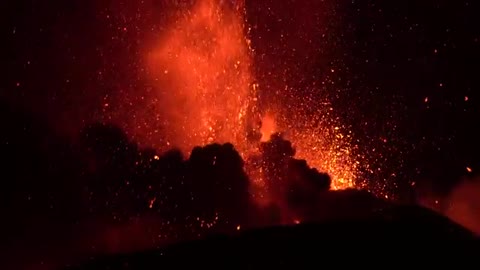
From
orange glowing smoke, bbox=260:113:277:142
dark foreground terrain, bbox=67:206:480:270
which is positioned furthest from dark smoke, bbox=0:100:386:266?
dark foreground terrain, bbox=67:206:480:270

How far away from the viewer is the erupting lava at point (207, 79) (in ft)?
34.3

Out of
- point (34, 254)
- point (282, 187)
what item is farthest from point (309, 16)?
point (34, 254)

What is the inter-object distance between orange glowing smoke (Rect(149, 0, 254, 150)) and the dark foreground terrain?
20.4 ft

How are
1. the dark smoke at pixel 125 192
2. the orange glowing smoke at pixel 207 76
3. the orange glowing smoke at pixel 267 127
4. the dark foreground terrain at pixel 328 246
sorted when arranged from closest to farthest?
the dark foreground terrain at pixel 328 246 → the dark smoke at pixel 125 192 → the orange glowing smoke at pixel 207 76 → the orange glowing smoke at pixel 267 127

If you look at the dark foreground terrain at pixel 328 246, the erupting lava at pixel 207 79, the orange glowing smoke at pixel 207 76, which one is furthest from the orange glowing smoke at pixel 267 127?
the dark foreground terrain at pixel 328 246

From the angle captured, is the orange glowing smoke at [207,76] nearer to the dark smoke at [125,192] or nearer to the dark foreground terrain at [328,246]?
the dark smoke at [125,192]

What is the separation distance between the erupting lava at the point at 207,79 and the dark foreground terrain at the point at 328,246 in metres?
6.21

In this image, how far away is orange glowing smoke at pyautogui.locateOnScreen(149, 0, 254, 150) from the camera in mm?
10453

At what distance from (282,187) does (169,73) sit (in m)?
3.61

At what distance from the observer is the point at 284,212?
8570 mm

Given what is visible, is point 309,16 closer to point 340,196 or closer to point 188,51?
point 188,51

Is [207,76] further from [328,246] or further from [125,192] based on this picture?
[328,246]

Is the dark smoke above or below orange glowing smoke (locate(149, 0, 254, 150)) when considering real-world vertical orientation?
below

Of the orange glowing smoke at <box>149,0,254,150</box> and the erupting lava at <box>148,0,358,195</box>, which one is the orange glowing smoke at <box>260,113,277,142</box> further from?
the orange glowing smoke at <box>149,0,254,150</box>
